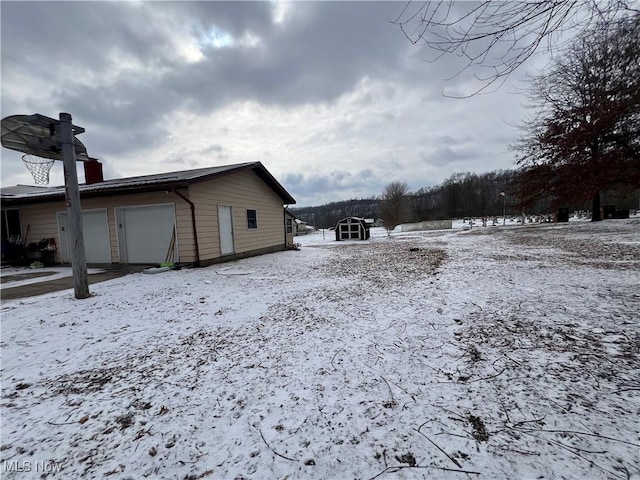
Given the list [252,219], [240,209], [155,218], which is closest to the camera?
[155,218]

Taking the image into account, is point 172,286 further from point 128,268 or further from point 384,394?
point 384,394

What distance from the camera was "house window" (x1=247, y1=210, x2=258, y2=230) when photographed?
12.0 metres

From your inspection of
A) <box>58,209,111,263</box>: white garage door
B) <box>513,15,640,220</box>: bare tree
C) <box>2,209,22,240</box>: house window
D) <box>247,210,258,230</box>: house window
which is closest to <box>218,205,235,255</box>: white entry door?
<box>247,210,258,230</box>: house window

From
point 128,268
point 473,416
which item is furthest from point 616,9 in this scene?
point 128,268

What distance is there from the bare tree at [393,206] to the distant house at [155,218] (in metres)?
25.9

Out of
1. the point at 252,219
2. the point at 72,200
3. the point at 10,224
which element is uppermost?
the point at 10,224

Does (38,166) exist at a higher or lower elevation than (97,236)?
higher

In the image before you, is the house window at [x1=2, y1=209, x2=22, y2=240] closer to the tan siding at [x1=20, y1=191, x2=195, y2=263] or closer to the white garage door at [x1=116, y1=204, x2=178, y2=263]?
the tan siding at [x1=20, y1=191, x2=195, y2=263]

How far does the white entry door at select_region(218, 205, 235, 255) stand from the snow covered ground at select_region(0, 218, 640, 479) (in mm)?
5616

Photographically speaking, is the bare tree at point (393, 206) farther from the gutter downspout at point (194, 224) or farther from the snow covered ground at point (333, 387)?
the snow covered ground at point (333, 387)

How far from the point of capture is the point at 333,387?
2.32 metres

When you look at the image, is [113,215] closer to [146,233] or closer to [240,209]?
[146,233]

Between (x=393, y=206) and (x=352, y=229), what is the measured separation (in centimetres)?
1877

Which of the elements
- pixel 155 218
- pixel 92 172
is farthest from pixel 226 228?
pixel 92 172
